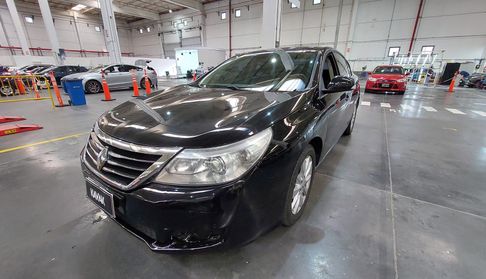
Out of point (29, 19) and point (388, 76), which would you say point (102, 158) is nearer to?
point (388, 76)

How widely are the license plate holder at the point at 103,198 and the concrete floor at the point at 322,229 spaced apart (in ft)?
1.29

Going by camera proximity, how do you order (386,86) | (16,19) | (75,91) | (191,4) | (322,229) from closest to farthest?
Answer: 1. (322,229)
2. (75,91)
3. (386,86)
4. (16,19)
5. (191,4)

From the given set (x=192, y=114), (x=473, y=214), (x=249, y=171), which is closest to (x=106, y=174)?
(x=192, y=114)

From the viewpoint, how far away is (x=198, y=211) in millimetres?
986

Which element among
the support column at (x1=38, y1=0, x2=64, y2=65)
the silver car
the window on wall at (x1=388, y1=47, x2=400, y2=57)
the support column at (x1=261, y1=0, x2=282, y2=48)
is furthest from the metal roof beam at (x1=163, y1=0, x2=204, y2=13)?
the window on wall at (x1=388, y1=47, x2=400, y2=57)

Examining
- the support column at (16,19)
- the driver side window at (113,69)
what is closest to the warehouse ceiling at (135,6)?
the support column at (16,19)

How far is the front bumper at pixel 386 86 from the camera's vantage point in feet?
29.9

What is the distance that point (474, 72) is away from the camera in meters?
13.9

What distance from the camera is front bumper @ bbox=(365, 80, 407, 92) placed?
912 centimetres

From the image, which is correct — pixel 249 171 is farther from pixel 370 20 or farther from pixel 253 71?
pixel 370 20

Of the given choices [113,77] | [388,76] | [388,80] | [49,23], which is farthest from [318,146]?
[49,23]

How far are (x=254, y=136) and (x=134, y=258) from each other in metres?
1.10

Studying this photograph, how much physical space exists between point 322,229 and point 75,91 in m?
7.62

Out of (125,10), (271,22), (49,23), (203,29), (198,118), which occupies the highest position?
(125,10)
